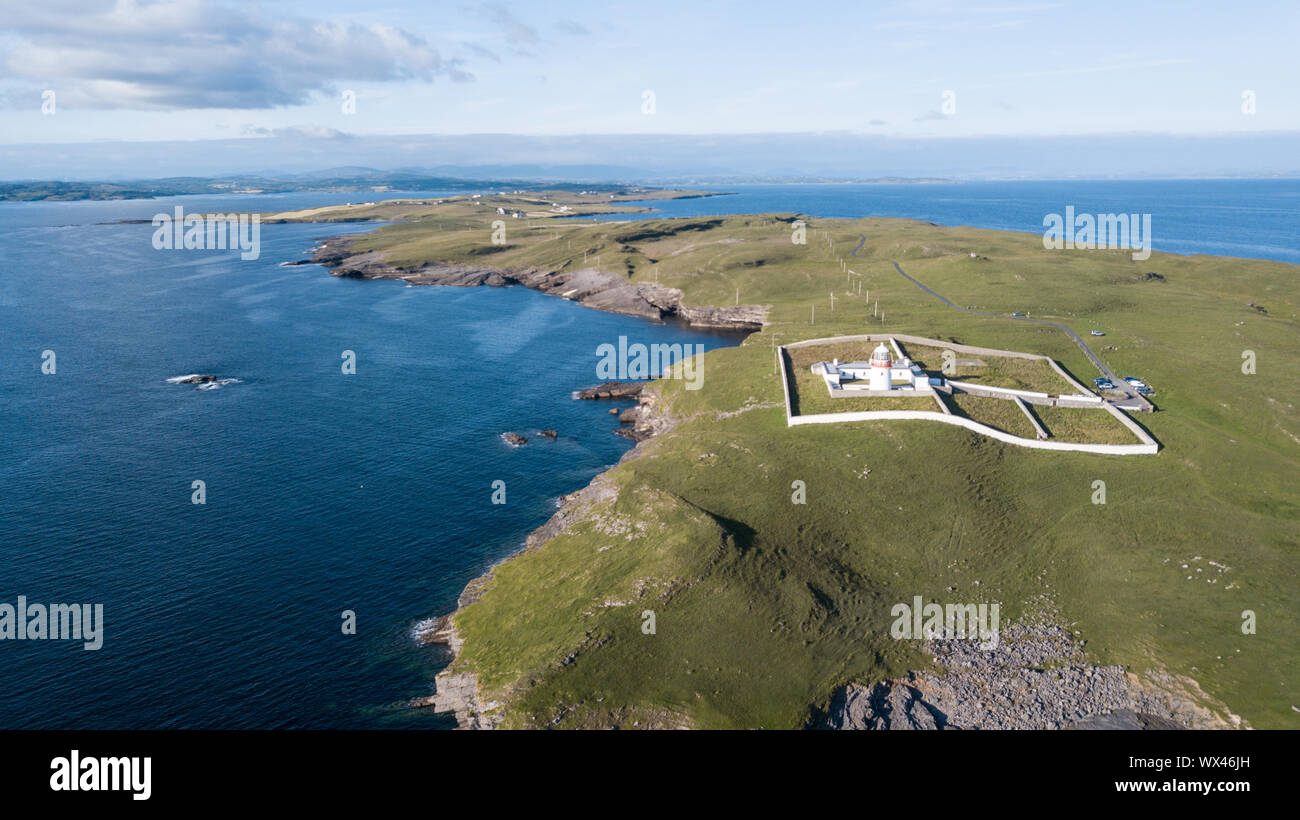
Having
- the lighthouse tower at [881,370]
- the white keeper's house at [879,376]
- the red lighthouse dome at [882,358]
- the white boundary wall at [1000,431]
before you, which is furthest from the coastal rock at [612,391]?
the red lighthouse dome at [882,358]

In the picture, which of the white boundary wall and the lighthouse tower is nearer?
Result: the white boundary wall

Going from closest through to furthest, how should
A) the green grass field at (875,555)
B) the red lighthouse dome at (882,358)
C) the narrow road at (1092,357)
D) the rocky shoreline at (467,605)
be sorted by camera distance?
the rocky shoreline at (467,605), the green grass field at (875,555), the narrow road at (1092,357), the red lighthouse dome at (882,358)

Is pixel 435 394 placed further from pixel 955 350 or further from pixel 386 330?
pixel 955 350

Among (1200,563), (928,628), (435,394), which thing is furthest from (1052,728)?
(435,394)

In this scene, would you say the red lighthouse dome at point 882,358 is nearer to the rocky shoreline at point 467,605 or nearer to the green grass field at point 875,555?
the green grass field at point 875,555

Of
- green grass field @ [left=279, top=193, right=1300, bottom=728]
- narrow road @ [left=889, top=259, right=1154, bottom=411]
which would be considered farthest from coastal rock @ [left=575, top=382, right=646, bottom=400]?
narrow road @ [left=889, top=259, right=1154, bottom=411]

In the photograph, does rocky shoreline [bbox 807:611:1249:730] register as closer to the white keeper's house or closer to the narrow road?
the white keeper's house
